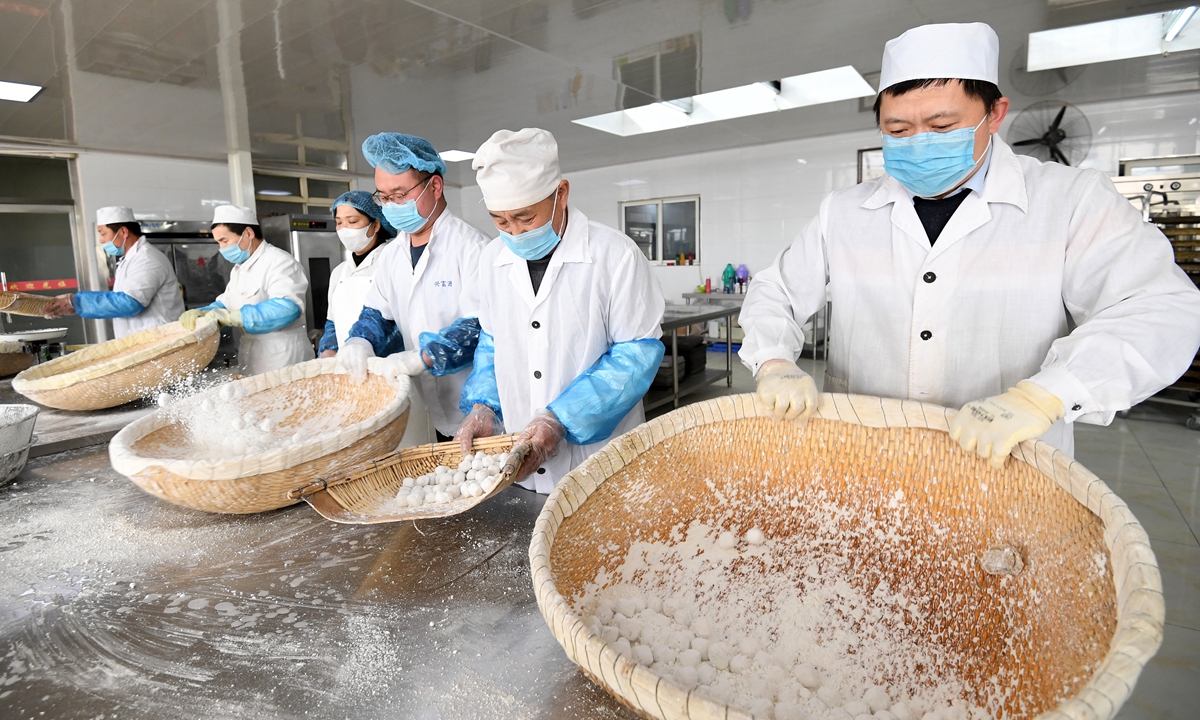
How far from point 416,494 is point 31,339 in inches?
189

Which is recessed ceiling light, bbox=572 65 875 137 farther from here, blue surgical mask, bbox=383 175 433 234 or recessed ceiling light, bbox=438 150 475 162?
blue surgical mask, bbox=383 175 433 234

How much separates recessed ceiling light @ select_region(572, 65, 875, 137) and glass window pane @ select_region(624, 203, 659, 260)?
2.23 meters

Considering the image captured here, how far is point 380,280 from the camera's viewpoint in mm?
2289

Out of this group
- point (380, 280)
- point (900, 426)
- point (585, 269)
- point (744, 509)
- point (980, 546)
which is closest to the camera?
point (980, 546)

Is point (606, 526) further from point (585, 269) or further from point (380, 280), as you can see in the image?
point (380, 280)

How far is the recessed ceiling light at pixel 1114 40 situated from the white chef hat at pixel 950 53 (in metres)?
3.38

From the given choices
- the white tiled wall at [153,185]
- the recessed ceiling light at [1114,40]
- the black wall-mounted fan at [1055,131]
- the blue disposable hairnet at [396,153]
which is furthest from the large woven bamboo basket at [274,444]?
the white tiled wall at [153,185]

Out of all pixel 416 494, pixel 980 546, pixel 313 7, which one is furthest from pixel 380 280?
pixel 980 546

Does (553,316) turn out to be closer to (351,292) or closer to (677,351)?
(351,292)

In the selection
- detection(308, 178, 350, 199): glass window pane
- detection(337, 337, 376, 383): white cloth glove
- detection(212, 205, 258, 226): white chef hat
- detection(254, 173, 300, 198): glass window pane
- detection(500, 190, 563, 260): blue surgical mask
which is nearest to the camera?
detection(500, 190, 563, 260): blue surgical mask

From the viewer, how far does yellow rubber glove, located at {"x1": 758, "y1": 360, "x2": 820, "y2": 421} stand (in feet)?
3.61

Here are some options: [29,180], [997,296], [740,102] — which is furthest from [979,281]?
[29,180]

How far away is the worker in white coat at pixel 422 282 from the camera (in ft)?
6.29

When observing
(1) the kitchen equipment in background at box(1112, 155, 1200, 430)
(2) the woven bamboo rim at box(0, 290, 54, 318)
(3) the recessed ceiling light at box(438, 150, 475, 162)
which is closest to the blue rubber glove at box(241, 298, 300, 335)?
(2) the woven bamboo rim at box(0, 290, 54, 318)
